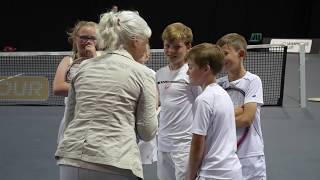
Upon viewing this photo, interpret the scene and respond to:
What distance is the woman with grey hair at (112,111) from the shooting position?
6.35ft

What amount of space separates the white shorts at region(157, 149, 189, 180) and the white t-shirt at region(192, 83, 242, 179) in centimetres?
68

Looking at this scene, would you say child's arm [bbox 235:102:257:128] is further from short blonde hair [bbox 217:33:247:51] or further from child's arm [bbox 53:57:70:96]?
child's arm [bbox 53:57:70:96]

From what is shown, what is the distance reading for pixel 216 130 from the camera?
215cm

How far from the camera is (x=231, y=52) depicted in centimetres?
253

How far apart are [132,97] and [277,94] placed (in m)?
7.54

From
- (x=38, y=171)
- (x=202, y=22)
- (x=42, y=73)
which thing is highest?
(x=202, y=22)

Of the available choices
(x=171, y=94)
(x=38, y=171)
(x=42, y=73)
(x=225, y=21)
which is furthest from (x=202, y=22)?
(x=171, y=94)

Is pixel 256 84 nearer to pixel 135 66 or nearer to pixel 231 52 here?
pixel 231 52

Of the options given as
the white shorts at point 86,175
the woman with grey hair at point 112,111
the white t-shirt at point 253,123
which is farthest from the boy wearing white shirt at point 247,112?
the white shorts at point 86,175

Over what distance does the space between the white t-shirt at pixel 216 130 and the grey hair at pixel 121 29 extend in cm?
→ 40

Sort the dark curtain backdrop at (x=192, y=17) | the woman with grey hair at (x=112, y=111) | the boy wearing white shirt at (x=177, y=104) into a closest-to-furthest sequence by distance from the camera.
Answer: the woman with grey hair at (x=112, y=111) → the boy wearing white shirt at (x=177, y=104) → the dark curtain backdrop at (x=192, y=17)

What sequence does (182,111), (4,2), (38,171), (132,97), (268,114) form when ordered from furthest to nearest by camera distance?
(4,2) < (268,114) < (38,171) < (182,111) < (132,97)

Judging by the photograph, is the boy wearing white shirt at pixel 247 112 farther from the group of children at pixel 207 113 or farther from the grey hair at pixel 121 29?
the grey hair at pixel 121 29

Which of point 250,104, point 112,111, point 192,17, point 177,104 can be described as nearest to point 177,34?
point 177,104
